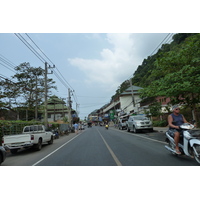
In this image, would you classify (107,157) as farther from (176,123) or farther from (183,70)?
(183,70)

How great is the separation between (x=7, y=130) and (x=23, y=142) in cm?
450

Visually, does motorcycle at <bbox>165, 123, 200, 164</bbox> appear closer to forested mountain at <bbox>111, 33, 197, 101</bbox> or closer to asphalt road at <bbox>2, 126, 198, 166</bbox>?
asphalt road at <bbox>2, 126, 198, 166</bbox>

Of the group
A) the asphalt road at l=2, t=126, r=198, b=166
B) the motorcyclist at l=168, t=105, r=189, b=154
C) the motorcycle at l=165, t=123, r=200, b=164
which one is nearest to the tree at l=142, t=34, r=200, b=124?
the asphalt road at l=2, t=126, r=198, b=166

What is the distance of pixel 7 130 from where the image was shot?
14.0 metres

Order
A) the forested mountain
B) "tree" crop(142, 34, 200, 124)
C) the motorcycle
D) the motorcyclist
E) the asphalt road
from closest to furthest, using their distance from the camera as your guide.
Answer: the motorcycle < the motorcyclist < the asphalt road < "tree" crop(142, 34, 200, 124) < the forested mountain

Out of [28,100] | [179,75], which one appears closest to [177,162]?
[179,75]

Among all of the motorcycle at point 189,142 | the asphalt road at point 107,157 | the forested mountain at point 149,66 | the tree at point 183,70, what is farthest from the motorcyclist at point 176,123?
the forested mountain at point 149,66

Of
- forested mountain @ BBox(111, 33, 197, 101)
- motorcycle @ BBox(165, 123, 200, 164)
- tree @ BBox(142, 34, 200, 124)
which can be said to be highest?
forested mountain @ BBox(111, 33, 197, 101)

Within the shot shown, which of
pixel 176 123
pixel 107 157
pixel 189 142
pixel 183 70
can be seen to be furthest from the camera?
pixel 183 70

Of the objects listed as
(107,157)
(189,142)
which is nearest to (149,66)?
(107,157)

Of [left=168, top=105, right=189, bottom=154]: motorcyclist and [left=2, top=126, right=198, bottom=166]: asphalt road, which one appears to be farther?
[left=2, top=126, right=198, bottom=166]: asphalt road

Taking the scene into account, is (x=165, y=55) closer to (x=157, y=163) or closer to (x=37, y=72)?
(x=157, y=163)

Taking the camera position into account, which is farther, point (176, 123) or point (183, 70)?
point (183, 70)

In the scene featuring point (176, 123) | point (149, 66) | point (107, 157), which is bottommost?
point (107, 157)
